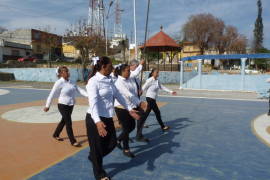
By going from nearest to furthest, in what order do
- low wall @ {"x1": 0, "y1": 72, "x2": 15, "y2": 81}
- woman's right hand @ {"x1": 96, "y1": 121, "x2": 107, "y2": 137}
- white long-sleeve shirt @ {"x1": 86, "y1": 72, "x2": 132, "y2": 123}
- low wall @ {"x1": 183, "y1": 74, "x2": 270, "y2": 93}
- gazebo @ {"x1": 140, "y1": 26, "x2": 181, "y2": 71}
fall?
woman's right hand @ {"x1": 96, "y1": 121, "x2": 107, "y2": 137} → white long-sleeve shirt @ {"x1": 86, "y1": 72, "x2": 132, "y2": 123} → low wall @ {"x1": 183, "y1": 74, "x2": 270, "y2": 93} → gazebo @ {"x1": 140, "y1": 26, "x2": 181, "y2": 71} → low wall @ {"x1": 0, "y1": 72, "x2": 15, "y2": 81}

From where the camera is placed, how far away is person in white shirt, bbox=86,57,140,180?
3.14m

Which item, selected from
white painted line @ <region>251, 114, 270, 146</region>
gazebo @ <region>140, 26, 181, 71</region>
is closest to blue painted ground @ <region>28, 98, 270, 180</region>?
white painted line @ <region>251, 114, 270, 146</region>

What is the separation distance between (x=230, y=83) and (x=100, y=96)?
18311 millimetres

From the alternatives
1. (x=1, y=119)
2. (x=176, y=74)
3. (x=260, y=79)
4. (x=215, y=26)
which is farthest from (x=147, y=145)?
(x=215, y=26)

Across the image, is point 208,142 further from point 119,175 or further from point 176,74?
point 176,74

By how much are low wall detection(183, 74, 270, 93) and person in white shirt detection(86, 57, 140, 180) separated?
690 inches

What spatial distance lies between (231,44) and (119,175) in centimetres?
5004

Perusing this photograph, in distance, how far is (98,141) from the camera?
327 cm

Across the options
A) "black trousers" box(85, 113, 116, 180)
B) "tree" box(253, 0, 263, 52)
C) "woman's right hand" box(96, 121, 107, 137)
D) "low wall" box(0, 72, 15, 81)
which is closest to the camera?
"woman's right hand" box(96, 121, 107, 137)

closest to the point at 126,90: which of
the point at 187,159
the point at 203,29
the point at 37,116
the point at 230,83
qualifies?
the point at 187,159

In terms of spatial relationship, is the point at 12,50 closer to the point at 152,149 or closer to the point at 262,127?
the point at 152,149

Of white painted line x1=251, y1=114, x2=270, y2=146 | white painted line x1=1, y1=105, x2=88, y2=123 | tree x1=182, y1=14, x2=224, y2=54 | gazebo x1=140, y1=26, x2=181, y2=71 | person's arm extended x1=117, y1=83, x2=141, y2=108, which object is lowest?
white painted line x1=251, y1=114, x2=270, y2=146

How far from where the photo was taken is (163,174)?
369 cm

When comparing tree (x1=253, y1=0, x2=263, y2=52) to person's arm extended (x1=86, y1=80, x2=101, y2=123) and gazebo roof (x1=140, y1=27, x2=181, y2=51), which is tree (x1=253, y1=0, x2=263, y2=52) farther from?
person's arm extended (x1=86, y1=80, x2=101, y2=123)
